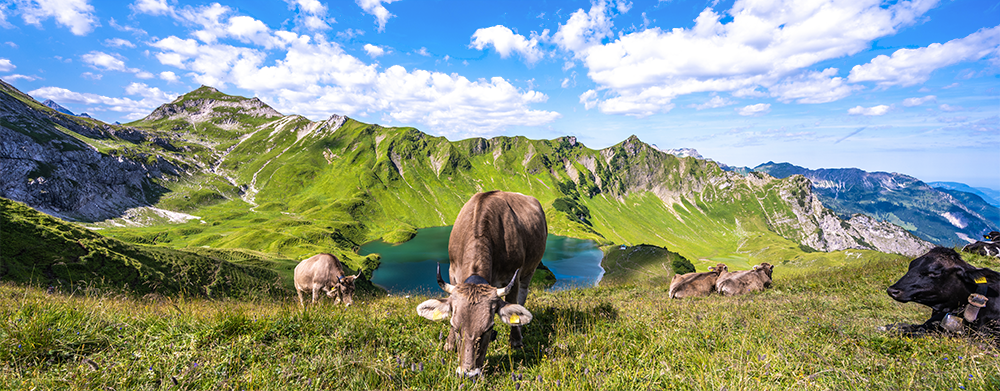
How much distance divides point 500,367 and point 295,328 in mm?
3785

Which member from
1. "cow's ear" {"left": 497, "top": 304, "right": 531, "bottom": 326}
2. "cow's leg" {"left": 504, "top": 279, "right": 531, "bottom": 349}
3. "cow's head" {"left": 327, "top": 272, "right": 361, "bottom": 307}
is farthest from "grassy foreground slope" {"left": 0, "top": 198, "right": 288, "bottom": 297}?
"cow's ear" {"left": 497, "top": 304, "right": 531, "bottom": 326}

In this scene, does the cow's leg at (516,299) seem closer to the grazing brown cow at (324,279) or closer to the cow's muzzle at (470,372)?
the cow's muzzle at (470,372)

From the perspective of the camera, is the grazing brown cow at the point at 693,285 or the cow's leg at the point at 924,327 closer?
the cow's leg at the point at 924,327

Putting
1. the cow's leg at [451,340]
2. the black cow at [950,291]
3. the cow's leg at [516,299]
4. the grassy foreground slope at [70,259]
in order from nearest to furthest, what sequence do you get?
1. the cow's leg at [451,340]
2. the black cow at [950,291]
3. the cow's leg at [516,299]
4. the grassy foreground slope at [70,259]

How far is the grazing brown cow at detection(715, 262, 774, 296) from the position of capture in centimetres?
1716

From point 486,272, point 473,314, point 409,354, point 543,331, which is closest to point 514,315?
point 473,314

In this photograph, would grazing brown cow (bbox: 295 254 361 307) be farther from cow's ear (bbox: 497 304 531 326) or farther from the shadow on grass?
cow's ear (bbox: 497 304 531 326)

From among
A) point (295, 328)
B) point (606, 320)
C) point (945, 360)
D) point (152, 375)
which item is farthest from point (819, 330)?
point (152, 375)

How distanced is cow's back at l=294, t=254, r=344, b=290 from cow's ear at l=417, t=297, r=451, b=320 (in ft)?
44.9

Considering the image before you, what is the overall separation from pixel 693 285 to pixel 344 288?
57.5ft

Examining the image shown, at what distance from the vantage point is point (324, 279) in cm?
1775

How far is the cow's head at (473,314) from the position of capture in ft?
18.9

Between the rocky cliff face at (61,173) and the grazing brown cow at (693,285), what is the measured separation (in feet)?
706

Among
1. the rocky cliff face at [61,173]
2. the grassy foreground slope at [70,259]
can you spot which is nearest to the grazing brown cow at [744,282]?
the grassy foreground slope at [70,259]
